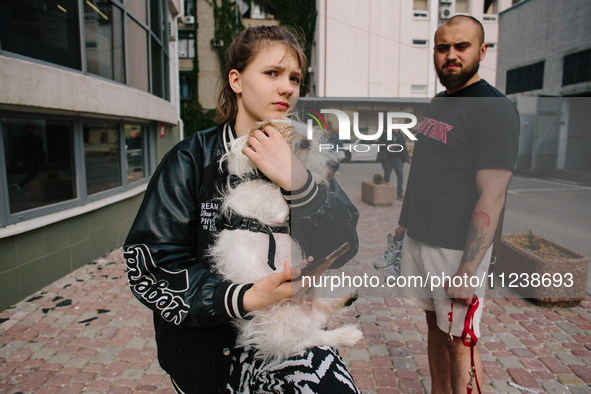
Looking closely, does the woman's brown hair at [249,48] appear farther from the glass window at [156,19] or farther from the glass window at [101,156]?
the glass window at [156,19]

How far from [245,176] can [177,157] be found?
0.92 feet

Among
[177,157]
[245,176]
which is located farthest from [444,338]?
[177,157]

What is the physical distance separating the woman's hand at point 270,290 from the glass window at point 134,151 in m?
6.80

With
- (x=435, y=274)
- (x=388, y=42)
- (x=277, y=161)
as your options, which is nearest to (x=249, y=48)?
(x=277, y=161)

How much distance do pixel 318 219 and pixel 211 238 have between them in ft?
1.34

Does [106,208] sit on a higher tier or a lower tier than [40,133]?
lower

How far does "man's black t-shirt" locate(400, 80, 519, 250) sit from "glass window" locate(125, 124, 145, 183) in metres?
6.59

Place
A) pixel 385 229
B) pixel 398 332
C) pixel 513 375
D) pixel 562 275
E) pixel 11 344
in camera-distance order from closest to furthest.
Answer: pixel 385 229 → pixel 513 375 → pixel 11 344 → pixel 398 332 → pixel 562 275

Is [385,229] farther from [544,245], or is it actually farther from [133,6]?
[133,6]

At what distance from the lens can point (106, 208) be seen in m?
6.13

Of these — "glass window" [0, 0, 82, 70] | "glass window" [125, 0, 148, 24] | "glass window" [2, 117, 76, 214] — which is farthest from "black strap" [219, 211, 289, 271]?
"glass window" [125, 0, 148, 24]

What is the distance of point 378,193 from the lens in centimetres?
210

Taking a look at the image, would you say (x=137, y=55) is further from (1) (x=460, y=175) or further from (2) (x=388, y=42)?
(1) (x=460, y=175)

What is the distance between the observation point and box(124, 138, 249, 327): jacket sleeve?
4.43 ft
